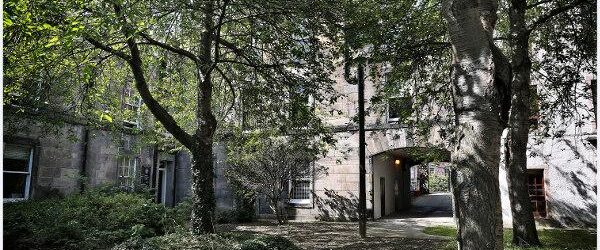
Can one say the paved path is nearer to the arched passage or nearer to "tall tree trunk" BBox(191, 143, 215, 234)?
the arched passage

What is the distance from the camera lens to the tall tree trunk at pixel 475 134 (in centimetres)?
404

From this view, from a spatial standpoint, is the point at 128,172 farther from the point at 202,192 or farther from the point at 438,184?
the point at 438,184

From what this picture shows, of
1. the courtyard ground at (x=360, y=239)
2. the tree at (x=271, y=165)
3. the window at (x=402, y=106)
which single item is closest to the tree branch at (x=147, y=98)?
the courtyard ground at (x=360, y=239)

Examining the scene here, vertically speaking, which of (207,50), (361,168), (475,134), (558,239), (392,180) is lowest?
(558,239)

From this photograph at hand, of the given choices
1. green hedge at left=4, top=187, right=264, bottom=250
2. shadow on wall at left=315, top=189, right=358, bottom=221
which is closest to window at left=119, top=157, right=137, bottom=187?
green hedge at left=4, top=187, right=264, bottom=250

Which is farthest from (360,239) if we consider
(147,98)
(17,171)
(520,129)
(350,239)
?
(17,171)

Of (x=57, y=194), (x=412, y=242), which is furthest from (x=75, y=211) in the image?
(x=412, y=242)

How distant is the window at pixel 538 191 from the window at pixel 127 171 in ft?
51.0

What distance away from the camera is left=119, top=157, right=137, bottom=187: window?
18016mm

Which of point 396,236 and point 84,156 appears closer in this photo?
point 396,236

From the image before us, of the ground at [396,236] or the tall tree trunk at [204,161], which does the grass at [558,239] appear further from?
the tall tree trunk at [204,161]

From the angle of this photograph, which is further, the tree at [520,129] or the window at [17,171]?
the window at [17,171]

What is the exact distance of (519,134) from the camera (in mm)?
10023

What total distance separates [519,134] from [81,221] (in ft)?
35.8
